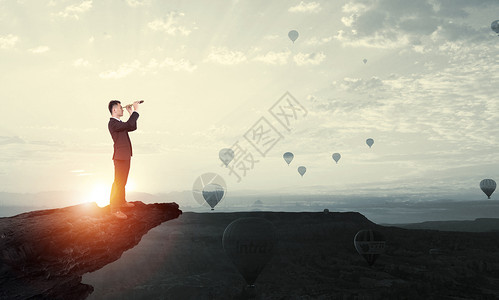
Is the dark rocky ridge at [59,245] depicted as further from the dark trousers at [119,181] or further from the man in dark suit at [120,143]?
the man in dark suit at [120,143]

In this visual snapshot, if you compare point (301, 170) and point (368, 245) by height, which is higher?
point (301, 170)

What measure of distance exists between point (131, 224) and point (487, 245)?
328ft

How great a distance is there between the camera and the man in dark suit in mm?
11930

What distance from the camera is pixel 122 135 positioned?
478 inches

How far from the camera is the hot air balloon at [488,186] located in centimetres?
10388

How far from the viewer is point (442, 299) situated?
59.8 m

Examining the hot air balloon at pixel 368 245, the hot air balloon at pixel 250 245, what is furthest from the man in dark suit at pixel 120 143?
the hot air balloon at pixel 368 245

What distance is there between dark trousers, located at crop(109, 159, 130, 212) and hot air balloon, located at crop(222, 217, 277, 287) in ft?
170

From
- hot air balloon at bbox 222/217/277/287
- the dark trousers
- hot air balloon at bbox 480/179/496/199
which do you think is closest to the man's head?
the dark trousers

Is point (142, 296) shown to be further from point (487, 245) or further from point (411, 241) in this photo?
point (487, 245)

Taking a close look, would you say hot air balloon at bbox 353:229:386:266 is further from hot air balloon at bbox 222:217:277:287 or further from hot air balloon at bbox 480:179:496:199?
hot air balloon at bbox 480:179:496:199

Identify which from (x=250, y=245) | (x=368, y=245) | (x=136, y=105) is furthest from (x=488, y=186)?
(x=136, y=105)

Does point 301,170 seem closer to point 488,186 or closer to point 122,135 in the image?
point 488,186

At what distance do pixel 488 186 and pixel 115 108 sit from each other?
11164 cm
